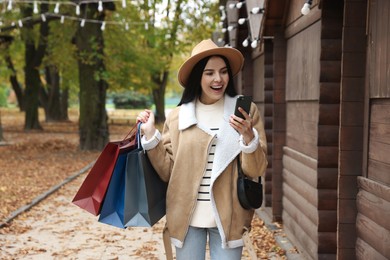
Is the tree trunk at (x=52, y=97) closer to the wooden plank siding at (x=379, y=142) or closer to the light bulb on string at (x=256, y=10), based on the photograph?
the light bulb on string at (x=256, y=10)

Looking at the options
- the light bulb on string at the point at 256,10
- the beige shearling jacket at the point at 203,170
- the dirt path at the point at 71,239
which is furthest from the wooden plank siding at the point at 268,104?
the beige shearling jacket at the point at 203,170

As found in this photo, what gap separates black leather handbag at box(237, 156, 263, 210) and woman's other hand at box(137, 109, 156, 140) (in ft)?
1.78

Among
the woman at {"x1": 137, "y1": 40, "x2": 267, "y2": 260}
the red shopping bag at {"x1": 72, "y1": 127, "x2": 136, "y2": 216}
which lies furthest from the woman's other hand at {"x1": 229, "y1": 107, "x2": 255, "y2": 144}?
the red shopping bag at {"x1": 72, "y1": 127, "x2": 136, "y2": 216}

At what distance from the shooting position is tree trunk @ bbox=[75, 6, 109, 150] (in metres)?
18.2

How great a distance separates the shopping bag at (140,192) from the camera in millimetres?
3430

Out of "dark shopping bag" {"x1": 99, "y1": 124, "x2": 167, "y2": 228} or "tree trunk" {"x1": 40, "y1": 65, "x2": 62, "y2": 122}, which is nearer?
"dark shopping bag" {"x1": 99, "y1": 124, "x2": 167, "y2": 228}

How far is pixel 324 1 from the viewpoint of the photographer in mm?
5504

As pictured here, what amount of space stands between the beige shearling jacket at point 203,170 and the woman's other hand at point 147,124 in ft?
0.28

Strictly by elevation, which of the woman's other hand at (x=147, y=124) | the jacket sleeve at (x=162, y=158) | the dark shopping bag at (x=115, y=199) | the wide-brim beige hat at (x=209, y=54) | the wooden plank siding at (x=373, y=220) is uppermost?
the wide-brim beige hat at (x=209, y=54)

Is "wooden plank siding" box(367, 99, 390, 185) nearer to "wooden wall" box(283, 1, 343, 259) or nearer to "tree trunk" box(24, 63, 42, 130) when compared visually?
"wooden wall" box(283, 1, 343, 259)

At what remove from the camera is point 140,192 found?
11.3 ft

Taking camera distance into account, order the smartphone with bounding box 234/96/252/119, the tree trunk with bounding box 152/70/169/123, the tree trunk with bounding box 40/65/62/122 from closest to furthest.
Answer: the smartphone with bounding box 234/96/252/119 → the tree trunk with bounding box 40/65/62/122 → the tree trunk with bounding box 152/70/169/123

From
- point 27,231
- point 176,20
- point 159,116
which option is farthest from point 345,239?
point 159,116

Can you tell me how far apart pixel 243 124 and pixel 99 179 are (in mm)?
1040
